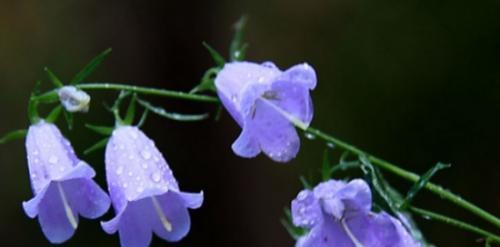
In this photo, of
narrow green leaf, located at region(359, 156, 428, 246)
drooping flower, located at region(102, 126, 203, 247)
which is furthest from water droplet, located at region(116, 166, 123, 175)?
narrow green leaf, located at region(359, 156, 428, 246)

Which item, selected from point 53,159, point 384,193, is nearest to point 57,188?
point 53,159

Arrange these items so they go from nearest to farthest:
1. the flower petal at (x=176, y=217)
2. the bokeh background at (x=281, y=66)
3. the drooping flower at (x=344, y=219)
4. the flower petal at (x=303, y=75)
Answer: the drooping flower at (x=344, y=219) → the flower petal at (x=303, y=75) → the flower petal at (x=176, y=217) → the bokeh background at (x=281, y=66)

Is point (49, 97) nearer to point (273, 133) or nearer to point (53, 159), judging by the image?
point (53, 159)

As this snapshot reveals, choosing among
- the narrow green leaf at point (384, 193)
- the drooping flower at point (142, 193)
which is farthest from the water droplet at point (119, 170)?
the narrow green leaf at point (384, 193)

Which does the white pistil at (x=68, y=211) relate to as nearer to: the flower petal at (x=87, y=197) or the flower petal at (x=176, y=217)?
the flower petal at (x=87, y=197)

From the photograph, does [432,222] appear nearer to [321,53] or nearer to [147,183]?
[321,53]

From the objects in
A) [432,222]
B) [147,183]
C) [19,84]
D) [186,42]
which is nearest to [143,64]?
[186,42]

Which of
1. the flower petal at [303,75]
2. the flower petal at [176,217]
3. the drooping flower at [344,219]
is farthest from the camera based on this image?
the flower petal at [176,217]

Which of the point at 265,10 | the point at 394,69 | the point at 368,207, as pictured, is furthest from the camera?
the point at 265,10
